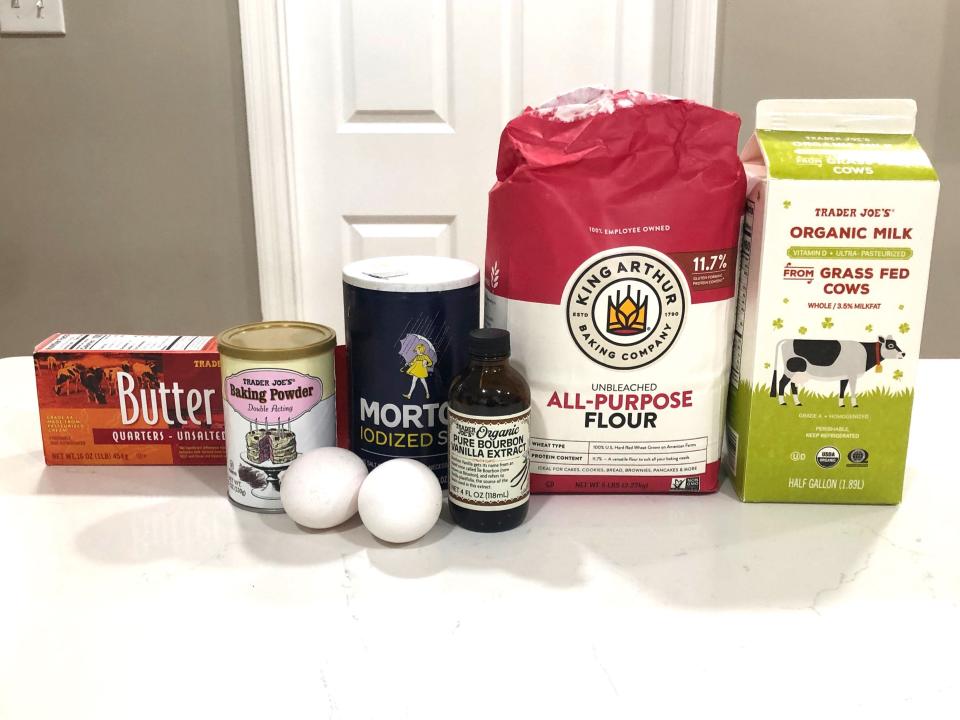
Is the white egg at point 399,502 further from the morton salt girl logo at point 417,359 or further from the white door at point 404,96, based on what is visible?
the white door at point 404,96

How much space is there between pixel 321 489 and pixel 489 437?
0.15m

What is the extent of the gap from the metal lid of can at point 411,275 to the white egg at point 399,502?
0.51ft

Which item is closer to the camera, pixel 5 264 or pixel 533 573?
pixel 533 573

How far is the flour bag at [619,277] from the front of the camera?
788 mm

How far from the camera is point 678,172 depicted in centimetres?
80

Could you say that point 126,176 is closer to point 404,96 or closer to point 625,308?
point 404,96

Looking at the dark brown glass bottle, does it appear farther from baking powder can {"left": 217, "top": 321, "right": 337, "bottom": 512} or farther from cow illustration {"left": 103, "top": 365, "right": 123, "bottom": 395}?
cow illustration {"left": 103, "top": 365, "right": 123, "bottom": 395}

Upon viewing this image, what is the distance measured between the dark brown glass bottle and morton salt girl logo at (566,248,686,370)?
86mm

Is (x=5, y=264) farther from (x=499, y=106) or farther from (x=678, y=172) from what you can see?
(x=678, y=172)

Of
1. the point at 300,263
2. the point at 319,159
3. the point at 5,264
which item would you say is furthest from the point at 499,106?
the point at 5,264

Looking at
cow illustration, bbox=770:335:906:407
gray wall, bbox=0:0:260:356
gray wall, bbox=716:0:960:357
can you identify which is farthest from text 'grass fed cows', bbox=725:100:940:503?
gray wall, bbox=0:0:260:356

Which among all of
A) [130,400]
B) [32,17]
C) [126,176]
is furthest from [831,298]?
[32,17]

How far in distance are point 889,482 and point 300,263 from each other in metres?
1.68

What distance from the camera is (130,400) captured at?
0.88 m
